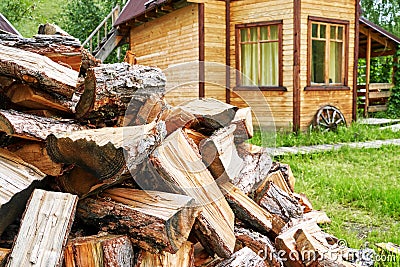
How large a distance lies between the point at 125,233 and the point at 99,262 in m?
0.18

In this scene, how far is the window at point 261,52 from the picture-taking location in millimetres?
9883

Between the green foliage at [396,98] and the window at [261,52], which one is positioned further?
the green foliage at [396,98]

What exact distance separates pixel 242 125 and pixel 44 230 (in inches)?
61.8

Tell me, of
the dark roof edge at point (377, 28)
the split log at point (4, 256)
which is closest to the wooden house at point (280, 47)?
the dark roof edge at point (377, 28)

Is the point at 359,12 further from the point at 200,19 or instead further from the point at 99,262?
the point at 99,262

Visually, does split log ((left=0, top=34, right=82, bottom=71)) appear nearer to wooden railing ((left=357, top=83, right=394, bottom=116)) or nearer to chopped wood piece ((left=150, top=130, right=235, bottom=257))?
chopped wood piece ((left=150, top=130, right=235, bottom=257))

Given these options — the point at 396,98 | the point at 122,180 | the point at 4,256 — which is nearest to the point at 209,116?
the point at 122,180

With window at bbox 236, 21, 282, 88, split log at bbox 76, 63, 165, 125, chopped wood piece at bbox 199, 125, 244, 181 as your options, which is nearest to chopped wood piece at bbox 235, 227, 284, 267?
chopped wood piece at bbox 199, 125, 244, 181

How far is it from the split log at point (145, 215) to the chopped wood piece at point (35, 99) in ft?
2.02

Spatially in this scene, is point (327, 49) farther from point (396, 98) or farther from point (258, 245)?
point (258, 245)

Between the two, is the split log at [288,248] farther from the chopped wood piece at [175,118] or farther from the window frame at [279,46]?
the window frame at [279,46]

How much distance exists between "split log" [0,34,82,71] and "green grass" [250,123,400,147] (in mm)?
5949

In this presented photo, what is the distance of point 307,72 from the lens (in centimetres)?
984

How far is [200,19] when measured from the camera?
9.79 meters
